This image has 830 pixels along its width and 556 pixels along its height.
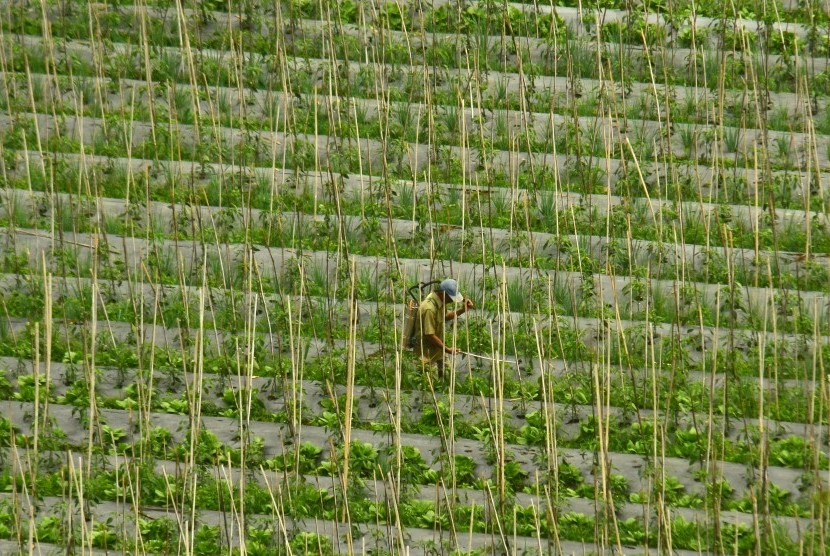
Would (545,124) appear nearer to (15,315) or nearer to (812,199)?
(812,199)

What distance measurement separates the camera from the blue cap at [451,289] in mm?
5703

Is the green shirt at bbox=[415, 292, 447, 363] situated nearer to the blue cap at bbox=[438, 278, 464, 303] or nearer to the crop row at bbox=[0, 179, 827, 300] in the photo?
the blue cap at bbox=[438, 278, 464, 303]

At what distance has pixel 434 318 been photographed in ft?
18.9

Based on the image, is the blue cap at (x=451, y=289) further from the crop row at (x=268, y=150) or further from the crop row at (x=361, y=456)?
the crop row at (x=268, y=150)

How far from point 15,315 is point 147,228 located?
758 millimetres

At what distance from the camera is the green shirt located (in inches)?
226

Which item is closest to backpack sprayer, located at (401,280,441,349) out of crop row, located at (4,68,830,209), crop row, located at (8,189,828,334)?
crop row, located at (8,189,828,334)

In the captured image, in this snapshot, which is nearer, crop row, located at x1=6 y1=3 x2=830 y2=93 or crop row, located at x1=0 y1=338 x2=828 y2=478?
crop row, located at x1=0 y1=338 x2=828 y2=478

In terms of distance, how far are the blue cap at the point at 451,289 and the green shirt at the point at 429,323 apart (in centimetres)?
6

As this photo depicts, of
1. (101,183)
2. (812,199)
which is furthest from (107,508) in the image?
(812,199)

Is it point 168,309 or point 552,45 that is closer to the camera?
point 168,309

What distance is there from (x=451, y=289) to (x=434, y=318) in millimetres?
153

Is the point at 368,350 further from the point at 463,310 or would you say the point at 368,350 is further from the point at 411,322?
the point at 463,310

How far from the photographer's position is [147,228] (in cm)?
650
